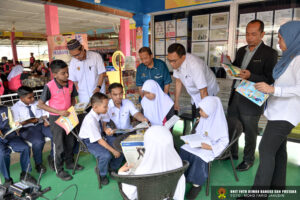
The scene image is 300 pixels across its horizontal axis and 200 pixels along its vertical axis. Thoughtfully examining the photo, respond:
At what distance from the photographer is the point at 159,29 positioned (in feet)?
15.0

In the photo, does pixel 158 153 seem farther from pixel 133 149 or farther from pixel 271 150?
pixel 271 150

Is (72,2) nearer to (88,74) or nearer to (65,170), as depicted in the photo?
(88,74)

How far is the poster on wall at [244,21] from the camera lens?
11.4ft

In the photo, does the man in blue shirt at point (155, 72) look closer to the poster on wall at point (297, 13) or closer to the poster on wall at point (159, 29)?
the poster on wall at point (159, 29)

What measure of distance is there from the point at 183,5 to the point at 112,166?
10.3 feet

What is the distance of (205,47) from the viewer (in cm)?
401

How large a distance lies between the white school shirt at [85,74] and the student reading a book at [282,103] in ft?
7.78

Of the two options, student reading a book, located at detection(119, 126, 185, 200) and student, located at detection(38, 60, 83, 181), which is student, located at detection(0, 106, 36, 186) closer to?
student, located at detection(38, 60, 83, 181)

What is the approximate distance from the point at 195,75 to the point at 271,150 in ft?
3.96

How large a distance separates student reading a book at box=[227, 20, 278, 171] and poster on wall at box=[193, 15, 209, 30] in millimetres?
1353

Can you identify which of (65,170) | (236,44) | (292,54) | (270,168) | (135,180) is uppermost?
(236,44)

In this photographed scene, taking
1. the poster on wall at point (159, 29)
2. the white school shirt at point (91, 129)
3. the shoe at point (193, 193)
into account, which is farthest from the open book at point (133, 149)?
the poster on wall at point (159, 29)

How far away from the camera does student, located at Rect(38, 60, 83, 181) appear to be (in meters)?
2.55

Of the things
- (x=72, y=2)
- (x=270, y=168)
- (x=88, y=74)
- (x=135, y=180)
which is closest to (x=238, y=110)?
(x=270, y=168)
